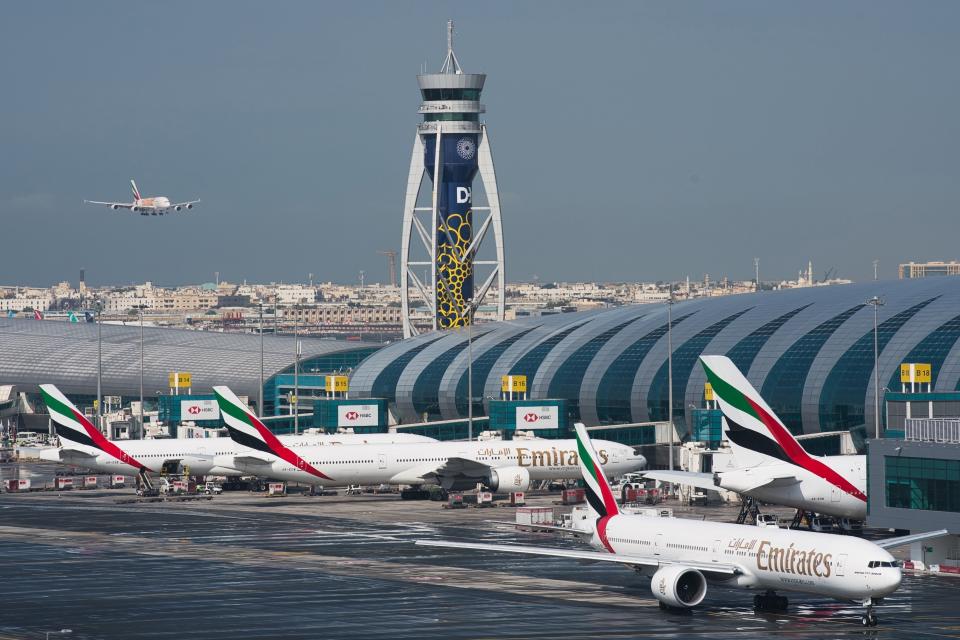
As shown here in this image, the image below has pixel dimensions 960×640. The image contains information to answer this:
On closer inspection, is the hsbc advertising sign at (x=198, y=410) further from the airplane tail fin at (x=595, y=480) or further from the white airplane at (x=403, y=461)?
the airplane tail fin at (x=595, y=480)

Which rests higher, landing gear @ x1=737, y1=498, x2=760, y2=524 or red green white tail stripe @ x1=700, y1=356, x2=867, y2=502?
red green white tail stripe @ x1=700, y1=356, x2=867, y2=502

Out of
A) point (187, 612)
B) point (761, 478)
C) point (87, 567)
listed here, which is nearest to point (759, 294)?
point (761, 478)

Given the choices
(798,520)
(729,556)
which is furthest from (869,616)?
(798,520)

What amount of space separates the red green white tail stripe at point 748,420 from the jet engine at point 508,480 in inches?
1208

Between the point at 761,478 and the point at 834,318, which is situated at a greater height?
the point at 834,318

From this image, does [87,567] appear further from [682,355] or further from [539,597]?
[682,355]

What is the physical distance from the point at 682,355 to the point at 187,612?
7548cm

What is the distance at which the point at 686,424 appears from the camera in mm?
124562

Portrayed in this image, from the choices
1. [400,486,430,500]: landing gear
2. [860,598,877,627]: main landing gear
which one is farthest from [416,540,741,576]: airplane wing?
[400,486,430,500]: landing gear

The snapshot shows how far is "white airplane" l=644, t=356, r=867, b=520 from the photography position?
71.4 meters

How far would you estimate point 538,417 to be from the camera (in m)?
124

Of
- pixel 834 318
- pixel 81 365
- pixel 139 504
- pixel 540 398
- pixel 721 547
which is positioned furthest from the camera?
pixel 81 365

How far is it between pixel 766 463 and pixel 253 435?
137 ft

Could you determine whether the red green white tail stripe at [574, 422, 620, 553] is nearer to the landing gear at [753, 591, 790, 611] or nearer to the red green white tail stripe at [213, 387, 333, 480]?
the landing gear at [753, 591, 790, 611]
